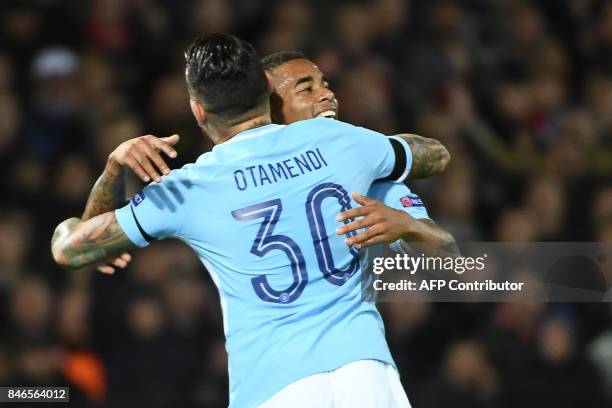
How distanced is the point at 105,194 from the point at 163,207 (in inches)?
15.4

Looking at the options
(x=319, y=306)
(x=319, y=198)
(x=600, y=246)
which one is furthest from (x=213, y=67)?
(x=600, y=246)

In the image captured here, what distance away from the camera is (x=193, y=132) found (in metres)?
7.75

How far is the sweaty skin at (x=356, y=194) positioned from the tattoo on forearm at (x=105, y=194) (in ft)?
2.01

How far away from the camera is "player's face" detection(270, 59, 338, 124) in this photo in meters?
4.14

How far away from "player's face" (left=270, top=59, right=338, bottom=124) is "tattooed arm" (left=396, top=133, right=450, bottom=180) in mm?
367

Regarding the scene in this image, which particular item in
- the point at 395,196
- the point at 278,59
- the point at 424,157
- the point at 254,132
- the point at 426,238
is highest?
the point at 278,59

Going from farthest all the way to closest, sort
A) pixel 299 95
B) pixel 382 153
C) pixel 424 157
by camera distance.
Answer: pixel 299 95 < pixel 424 157 < pixel 382 153

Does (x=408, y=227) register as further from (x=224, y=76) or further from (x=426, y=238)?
(x=224, y=76)

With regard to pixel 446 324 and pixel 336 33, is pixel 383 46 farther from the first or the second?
pixel 446 324

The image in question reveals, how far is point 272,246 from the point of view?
3.37 metres

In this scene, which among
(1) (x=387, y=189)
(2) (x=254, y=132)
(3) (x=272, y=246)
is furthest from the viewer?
(1) (x=387, y=189)

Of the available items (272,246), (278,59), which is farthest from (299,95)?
(272,246)

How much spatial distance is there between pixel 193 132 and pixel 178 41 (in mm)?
1036

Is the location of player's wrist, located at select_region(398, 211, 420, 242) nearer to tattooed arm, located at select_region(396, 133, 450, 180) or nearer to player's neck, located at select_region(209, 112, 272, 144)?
tattooed arm, located at select_region(396, 133, 450, 180)
